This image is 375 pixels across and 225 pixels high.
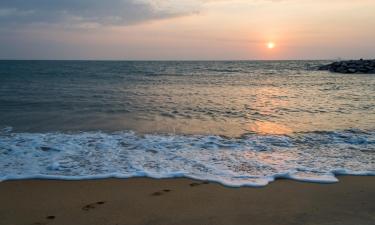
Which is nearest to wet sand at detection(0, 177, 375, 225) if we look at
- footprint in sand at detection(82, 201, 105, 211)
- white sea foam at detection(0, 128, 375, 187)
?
footprint in sand at detection(82, 201, 105, 211)

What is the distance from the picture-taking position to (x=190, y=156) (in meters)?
8.23

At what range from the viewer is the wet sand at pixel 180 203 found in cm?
491

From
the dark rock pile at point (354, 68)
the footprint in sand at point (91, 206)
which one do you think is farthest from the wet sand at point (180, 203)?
the dark rock pile at point (354, 68)

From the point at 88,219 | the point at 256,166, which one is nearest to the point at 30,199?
the point at 88,219

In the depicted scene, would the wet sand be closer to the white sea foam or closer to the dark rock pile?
the white sea foam

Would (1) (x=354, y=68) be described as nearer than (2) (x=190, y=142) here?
No

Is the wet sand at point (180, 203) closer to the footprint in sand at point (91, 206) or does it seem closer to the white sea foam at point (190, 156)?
the footprint in sand at point (91, 206)

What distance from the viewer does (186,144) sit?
9312mm

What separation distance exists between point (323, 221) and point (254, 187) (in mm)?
1515

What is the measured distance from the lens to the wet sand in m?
4.91

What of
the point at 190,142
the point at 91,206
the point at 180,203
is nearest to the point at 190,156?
the point at 190,142

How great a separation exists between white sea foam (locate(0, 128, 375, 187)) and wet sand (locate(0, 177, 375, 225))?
394mm

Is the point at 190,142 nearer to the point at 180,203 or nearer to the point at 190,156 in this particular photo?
the point at 190,156

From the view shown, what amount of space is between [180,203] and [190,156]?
2.75 m
